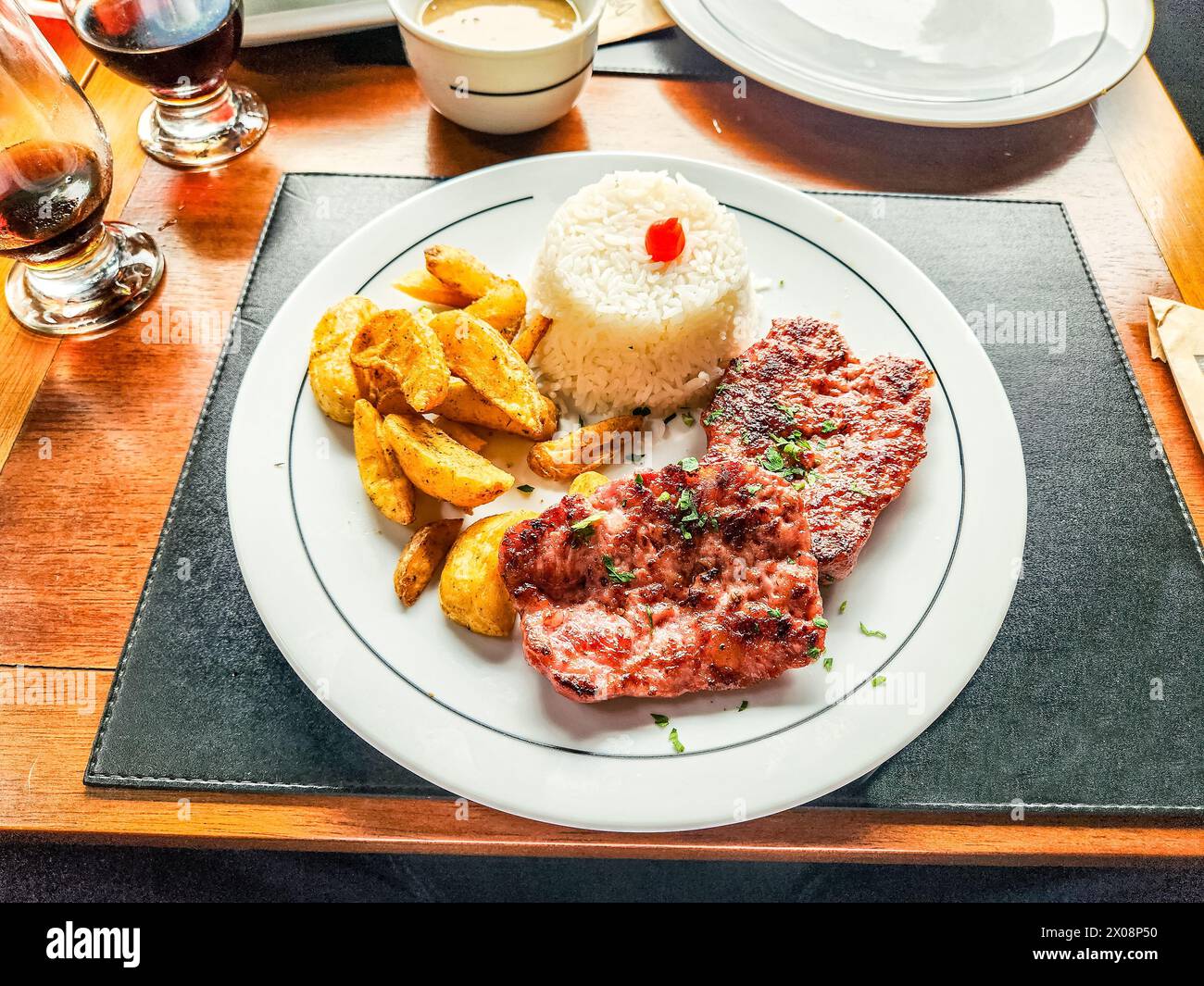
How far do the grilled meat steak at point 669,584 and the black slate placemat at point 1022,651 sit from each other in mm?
320

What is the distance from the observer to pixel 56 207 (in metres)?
2.03

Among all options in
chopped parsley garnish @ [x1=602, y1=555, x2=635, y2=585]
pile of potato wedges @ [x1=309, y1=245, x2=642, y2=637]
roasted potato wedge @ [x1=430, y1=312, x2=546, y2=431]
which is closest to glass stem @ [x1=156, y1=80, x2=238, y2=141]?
pile of potato wedges @ [x1=309, y1=245, x2=642, y2=637]

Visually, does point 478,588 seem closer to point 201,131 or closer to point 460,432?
point 460,432

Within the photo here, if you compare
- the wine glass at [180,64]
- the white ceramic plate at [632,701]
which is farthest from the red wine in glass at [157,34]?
the white ceramic plate at [632,701]

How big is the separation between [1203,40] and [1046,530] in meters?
3.25

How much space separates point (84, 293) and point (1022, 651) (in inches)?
88.2

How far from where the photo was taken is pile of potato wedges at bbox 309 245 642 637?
5.39ft

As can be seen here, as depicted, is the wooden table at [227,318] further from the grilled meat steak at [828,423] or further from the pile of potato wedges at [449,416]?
the grilled meat steak at [828,423]

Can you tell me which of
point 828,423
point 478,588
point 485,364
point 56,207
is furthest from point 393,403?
point 56,207

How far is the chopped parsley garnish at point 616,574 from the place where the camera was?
61.4 inches

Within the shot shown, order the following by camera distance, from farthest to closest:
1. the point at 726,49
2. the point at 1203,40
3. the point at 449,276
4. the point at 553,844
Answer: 1. the point at 1203,40
2. the point at 726,49
3. the point at 449,276
4. the point at 553,844
